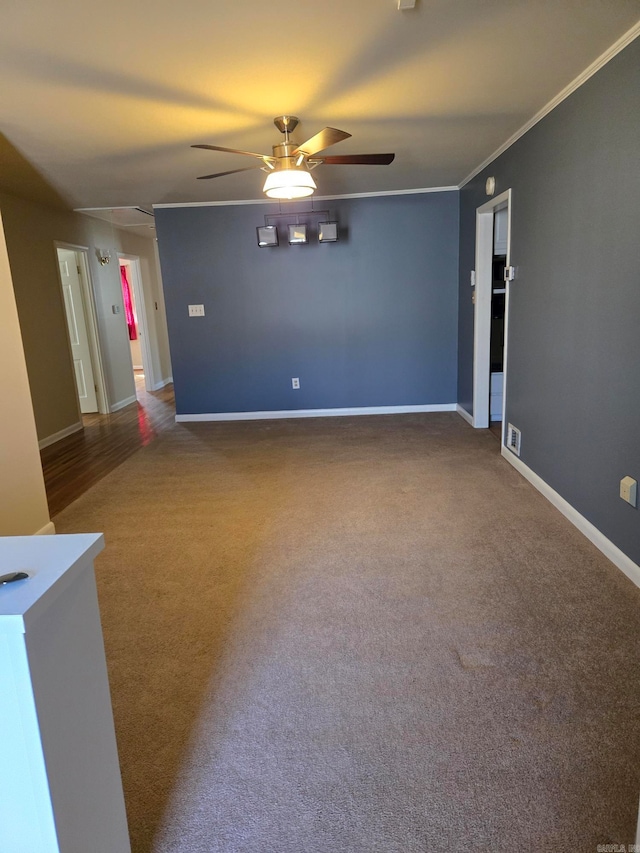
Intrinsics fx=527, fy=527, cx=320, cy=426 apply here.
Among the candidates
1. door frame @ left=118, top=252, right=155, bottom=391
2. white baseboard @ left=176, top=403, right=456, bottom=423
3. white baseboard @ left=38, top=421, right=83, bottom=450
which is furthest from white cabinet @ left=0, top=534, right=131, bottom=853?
door frame @ left=118, top=252, right=155, bottom=391

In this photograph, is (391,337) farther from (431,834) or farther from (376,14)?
(431,834)

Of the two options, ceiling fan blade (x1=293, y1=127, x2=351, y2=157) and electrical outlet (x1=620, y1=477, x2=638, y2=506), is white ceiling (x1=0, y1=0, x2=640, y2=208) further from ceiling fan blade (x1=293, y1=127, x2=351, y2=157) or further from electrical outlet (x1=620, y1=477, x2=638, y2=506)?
electrical outlet (x1=620, y1=477, x2=638, y2=506)

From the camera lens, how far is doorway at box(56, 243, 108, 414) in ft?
20.2

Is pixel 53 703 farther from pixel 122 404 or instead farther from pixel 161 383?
pixel 161 383

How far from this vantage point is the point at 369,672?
1.88 m

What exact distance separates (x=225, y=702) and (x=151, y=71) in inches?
107

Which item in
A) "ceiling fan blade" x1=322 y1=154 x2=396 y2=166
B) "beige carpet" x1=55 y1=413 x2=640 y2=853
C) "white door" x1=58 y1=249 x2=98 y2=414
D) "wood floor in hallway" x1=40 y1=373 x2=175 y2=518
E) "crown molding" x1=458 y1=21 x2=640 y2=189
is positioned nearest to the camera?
"beige carpet" x1=55 y1=413 x2=640 y2=853

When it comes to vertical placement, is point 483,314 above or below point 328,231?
below

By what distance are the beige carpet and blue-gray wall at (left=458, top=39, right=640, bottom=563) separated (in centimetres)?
36

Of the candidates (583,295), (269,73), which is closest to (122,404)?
(269,73)

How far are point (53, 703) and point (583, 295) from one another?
2.86 meters

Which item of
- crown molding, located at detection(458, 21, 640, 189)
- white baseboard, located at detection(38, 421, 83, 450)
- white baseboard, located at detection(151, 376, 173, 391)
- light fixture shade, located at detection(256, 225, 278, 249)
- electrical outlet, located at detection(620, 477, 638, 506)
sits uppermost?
crown molding, located at detection(458, 21, 640, 189)

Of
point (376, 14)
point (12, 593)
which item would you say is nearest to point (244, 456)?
point (376, 14)

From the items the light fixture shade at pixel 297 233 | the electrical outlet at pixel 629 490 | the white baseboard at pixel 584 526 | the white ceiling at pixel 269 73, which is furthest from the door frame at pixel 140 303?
the electrical outlet at pixel 629 490
